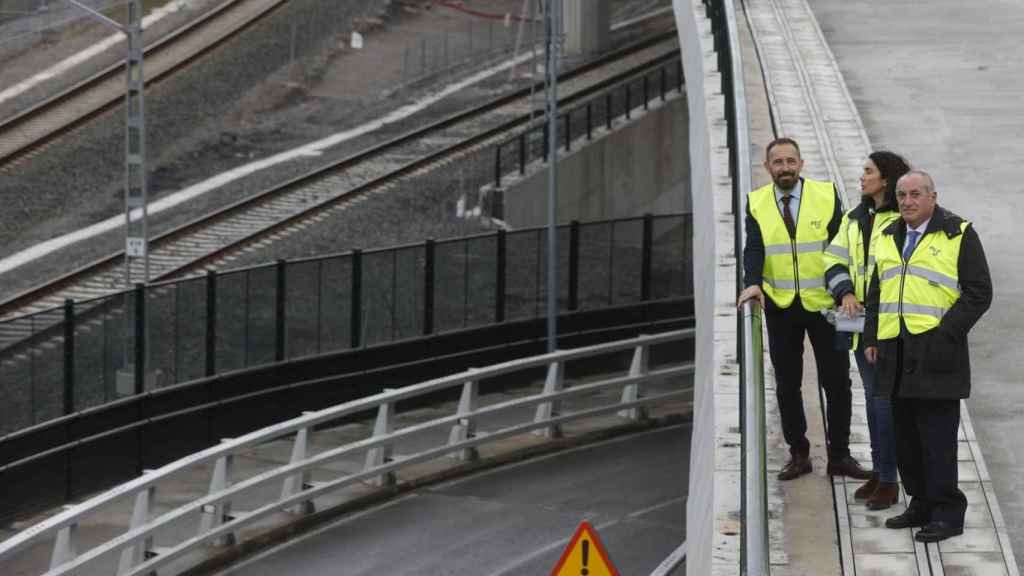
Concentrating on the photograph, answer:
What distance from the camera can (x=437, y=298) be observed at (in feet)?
94.8

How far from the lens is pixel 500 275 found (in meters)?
29.8

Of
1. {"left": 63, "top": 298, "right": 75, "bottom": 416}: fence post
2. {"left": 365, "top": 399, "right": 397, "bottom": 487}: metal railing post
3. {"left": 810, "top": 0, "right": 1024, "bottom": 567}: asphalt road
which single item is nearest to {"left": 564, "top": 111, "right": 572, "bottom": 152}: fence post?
{"left": 810, "top": 0, "right": 1024, "bottom": 567}: asphalt road

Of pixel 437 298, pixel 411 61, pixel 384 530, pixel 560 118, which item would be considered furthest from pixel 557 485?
pixel 411 61

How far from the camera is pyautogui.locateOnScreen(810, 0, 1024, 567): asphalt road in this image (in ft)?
38.3

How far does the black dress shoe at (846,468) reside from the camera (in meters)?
10.1

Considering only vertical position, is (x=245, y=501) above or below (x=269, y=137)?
below

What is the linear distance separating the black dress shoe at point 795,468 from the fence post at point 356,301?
1672 centimetres

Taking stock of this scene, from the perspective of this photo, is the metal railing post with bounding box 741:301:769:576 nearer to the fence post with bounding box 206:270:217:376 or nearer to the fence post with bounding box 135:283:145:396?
the fence post with bounding box 135:283:145:396

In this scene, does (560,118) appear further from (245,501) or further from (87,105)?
(245,501)

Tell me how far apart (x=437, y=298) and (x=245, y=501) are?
26.9ft

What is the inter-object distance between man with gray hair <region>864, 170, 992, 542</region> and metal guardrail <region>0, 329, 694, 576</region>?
22.4ft

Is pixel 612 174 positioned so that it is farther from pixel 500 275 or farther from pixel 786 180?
pixel 786 180

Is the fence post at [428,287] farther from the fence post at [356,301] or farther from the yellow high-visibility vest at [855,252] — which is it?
the yellow high-visibility vest at [855,252]

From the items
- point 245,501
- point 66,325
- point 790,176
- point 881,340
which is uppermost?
point 790,176
